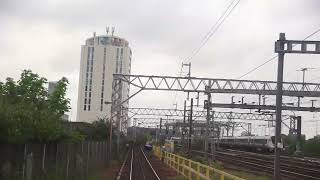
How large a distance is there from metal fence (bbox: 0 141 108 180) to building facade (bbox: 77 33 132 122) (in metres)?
101

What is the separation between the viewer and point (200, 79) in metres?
49.2

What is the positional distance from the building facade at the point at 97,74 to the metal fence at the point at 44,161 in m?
101

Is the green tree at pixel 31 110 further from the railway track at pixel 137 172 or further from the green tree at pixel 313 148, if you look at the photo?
the green tree at pixel 313 148

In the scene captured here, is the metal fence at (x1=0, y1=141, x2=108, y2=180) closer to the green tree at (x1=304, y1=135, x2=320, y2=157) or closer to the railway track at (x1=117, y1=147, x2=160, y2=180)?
the railway track at (x1=117, y1=147, x2=160, y2=180)

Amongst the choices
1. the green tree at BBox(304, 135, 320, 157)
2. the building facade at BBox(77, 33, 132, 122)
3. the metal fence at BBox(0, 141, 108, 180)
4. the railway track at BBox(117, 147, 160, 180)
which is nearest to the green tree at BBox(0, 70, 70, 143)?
the metal fence at BBox(0, 141, 108, 180)

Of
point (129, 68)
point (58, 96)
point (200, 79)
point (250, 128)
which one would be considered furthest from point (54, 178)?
point (129, 68)

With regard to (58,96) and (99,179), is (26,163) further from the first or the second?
(99,179)

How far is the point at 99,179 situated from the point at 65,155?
347 inches

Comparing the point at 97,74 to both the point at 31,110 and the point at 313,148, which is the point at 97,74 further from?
the point at 31,110

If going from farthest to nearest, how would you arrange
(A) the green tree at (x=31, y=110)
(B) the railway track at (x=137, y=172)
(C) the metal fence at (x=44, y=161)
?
(B) the railway track at (x=137, y=172) < (A) the green tree at (x=31, y=110) < (C) the metal fence at (x=44, y=161)

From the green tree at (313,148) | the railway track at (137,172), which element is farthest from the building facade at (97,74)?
the railway track at (137,172)

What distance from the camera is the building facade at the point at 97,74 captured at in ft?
425

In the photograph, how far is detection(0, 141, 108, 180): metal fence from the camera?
1344 cm

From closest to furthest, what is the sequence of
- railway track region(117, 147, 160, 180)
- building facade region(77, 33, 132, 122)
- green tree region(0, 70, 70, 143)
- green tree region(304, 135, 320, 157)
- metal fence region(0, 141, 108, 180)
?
1. metal fence region(0, 141, 108, 180)
2. green tree region(0, 70, 70, 143)
3. railway track region(117, 147, 160, 180)
4. green tree region(304, 135, 320, 157)
5. building facade region(77, 33, 132, 122)
